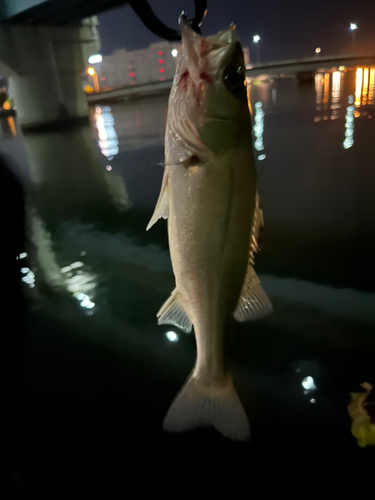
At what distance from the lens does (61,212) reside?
5.45 meters

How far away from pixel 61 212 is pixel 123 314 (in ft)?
10.8

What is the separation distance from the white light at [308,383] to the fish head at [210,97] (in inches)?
62.7

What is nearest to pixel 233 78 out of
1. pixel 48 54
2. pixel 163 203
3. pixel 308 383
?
pixel 163 203

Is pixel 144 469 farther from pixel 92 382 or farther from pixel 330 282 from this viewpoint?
pixel 330 282

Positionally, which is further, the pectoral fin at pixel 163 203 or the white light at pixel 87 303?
the white light at pixel 87 303

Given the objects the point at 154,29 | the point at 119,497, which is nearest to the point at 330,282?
the point at 119,497

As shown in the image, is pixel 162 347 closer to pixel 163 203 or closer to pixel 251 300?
pixel 251 300

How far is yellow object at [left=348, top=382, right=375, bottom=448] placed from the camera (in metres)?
1.69

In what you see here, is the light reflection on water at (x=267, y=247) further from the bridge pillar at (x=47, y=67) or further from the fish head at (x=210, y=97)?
the bridge pillar at (x=47, y=67)

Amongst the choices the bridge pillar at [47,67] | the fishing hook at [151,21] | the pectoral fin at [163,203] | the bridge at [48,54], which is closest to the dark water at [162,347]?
the pectoral fin at [163,203]

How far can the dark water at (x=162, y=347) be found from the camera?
170 centimetres

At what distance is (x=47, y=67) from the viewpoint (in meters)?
14.5

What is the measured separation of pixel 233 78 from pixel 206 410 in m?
1.17

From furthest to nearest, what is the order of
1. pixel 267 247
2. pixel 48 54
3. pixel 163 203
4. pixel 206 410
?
pixel 48 54, pixel 267 247, pixel 206 410, pixel 163 203
